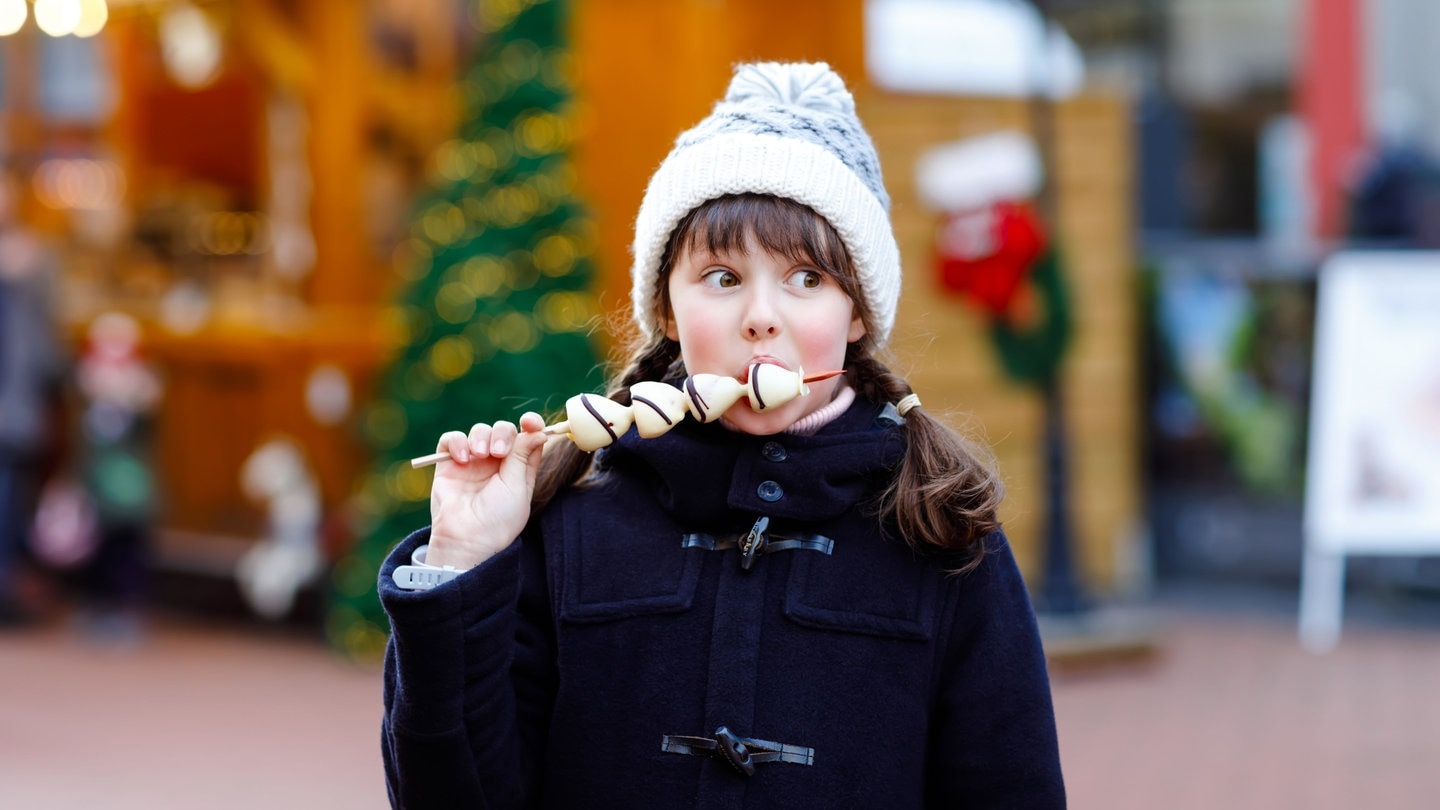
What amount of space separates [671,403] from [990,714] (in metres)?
0.54

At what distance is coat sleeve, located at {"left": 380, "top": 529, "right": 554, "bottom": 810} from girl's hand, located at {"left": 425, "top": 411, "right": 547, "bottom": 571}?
0.04 m

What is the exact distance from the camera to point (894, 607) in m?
2.04

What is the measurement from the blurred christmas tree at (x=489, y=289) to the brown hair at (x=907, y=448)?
15.3 feet

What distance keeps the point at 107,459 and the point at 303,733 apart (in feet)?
7.95

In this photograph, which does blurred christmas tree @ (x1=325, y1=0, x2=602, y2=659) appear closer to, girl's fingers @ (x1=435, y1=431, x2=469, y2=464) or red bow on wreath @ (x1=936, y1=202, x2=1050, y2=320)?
red bow on wreath @ (x1=936, y1=202, x2=1050, y2=320)

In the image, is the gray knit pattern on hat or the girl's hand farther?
the gray knit pattern on hat

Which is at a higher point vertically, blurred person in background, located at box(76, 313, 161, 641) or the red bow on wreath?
the red bow on wreath

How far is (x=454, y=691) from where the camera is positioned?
74.8 inches

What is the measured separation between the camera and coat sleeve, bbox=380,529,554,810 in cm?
189

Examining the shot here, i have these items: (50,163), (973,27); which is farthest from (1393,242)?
(50,163)

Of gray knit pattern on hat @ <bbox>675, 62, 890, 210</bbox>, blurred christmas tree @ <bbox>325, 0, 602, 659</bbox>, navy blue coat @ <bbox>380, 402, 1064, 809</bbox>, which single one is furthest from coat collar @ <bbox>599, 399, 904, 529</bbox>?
blurred christmas tree @ <bbox>325, 0, 602, 659</bbox>

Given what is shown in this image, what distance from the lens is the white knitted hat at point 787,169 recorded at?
6.72 ft

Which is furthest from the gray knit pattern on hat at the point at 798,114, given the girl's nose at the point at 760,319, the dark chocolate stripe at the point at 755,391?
the dark chocolate stripe at the point at 755,391

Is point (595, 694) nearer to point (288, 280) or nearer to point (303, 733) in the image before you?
point (303, 733)
